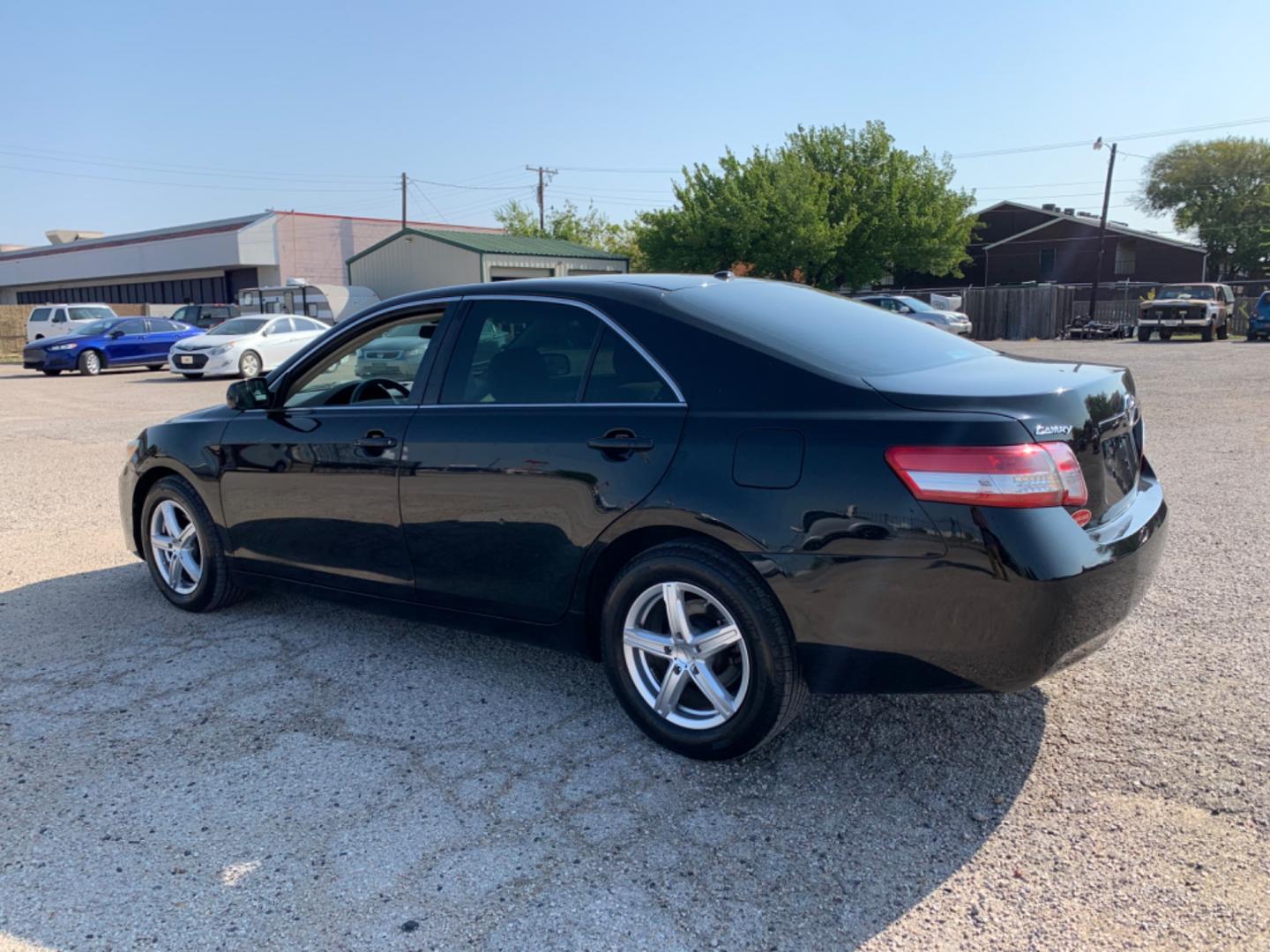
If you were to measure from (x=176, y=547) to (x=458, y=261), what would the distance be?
3346 centimetres

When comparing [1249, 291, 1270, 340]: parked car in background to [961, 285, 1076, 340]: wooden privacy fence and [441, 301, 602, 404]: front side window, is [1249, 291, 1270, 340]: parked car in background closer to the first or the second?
[961, 285, 1076, 340]: wooden privacy fence

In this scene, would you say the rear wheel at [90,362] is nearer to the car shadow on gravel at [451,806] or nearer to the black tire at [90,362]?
the black tire at [90,362]

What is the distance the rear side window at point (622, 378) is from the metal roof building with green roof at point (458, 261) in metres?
32.8

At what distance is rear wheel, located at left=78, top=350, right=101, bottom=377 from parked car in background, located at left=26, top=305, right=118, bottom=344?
4.78 m

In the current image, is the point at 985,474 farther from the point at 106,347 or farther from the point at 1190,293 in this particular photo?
the point at 1190,293

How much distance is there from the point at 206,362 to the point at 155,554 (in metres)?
18.0

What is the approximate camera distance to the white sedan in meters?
21.4

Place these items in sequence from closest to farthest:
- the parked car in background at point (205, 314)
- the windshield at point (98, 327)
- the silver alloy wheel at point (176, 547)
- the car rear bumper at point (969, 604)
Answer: the car rear bumper at point (969, 604) < the silver alloy wheel at point (176, 547) < the windshield at point (98, 327) < the parked car in background at point (205, 314)

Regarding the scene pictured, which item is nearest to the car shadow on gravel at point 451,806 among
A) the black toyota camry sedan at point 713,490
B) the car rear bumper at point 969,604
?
the black toyota camry sedan at point 713,490

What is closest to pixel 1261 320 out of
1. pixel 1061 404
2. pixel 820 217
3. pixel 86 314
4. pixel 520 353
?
pixel 820 217

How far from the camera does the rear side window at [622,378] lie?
3311 millimetres

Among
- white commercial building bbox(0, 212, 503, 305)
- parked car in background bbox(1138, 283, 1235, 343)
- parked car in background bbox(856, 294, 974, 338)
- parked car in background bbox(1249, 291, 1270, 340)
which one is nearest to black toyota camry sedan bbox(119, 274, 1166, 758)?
parked car in background bbox(856, 294, 974, 338)

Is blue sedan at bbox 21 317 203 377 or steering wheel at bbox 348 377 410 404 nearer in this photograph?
steering wheel at bbox 348 377 410 404

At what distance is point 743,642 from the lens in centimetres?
308
